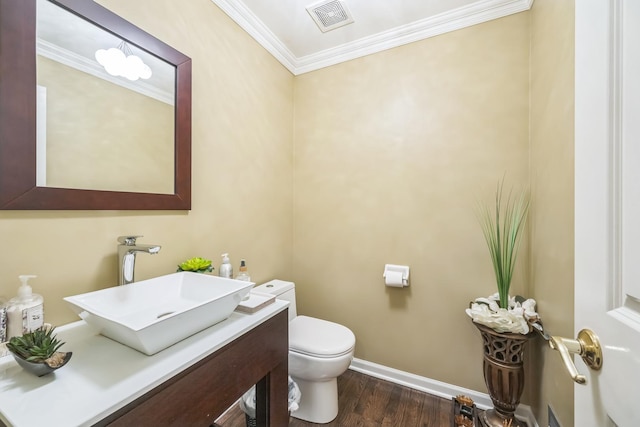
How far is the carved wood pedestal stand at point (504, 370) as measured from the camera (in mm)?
1336

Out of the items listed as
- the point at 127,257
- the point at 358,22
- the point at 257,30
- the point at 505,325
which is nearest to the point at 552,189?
the point at 505,325

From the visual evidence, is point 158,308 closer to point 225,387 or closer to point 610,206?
point 225,387

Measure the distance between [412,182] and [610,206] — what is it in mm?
1388

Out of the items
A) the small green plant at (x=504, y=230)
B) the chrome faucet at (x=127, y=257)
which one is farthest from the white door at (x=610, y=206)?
the chrome faucet at (x=127, y=257)

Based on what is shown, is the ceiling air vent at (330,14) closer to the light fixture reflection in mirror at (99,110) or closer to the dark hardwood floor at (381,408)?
the light fixture reflection in mirror at (99,110)

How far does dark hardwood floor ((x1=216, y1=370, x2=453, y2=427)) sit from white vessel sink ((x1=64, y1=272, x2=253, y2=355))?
36.0 inches

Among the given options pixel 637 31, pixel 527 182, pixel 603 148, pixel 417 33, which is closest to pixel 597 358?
pixel 603 148

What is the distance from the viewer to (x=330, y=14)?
1677 mm

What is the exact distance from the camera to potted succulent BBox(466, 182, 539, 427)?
1320mm

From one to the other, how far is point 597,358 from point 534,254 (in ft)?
3.95

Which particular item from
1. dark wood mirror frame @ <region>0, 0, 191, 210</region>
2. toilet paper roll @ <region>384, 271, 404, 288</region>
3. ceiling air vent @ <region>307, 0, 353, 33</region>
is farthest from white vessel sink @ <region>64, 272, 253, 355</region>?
ceiling air vent @ <region>307, 0, 353, 33</region>

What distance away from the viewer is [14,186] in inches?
32.2

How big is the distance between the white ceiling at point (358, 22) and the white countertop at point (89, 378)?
5.78 feet

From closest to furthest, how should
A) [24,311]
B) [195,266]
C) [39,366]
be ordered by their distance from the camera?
[39,366] → [24,311] → [195,266]
